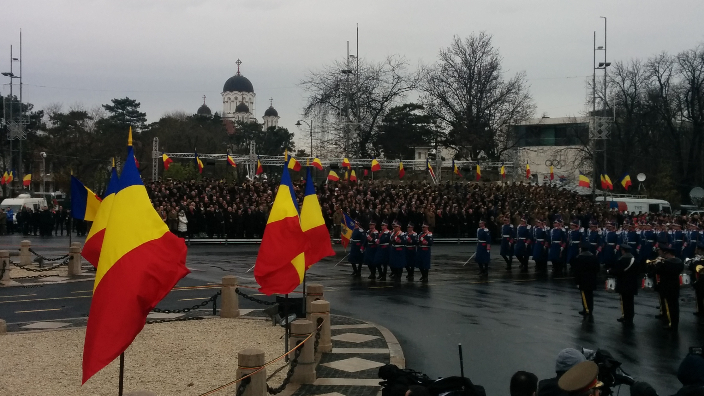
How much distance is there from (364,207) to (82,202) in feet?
50.7

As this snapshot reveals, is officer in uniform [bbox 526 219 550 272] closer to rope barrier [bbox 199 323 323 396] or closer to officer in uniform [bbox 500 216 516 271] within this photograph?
officer in uniform [bbox 500 216 516 271]

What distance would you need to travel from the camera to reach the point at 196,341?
1195 centimetres

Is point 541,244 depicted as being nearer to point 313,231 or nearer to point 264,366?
point 313,231

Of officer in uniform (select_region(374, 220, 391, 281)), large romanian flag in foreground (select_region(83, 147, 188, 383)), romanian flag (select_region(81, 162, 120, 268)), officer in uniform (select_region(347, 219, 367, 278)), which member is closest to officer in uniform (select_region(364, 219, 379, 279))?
officer in uniform (select_region(374, 220, 391, 281))

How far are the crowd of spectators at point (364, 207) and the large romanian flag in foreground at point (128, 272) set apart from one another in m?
23.9

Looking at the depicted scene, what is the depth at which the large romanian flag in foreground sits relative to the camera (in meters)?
5.53

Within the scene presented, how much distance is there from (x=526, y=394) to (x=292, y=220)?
6.59 meters

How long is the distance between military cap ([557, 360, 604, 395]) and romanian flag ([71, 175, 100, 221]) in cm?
Answer: 1788

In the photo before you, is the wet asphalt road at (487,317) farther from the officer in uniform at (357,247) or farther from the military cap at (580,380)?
the military cap at (580,380)

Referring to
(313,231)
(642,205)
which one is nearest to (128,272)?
(313,231)

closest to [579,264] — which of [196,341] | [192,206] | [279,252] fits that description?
[279,252]

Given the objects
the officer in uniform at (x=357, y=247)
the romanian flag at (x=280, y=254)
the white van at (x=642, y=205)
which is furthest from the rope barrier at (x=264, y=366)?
the white van at (x=642, y=205)

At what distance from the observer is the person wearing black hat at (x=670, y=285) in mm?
13258

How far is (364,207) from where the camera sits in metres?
→ 33.3
